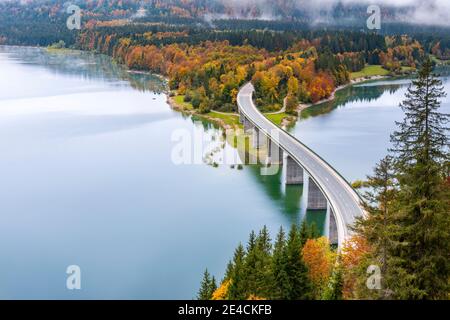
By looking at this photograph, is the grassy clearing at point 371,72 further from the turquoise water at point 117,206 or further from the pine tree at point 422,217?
the pine tree at point 422,217

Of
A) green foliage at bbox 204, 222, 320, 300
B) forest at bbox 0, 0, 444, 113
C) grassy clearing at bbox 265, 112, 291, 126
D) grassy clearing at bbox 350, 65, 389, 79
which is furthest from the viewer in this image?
grassy clearing at bbox 350, 65, 389, 79

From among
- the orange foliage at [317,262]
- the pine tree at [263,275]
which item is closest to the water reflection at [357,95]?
the orange foliage at [317,262]

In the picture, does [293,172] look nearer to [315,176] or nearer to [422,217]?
[315,176]

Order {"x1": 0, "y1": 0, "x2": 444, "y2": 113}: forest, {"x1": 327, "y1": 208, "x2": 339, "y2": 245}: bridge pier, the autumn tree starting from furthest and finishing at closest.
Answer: {"x1": 0, "y1": 0, "x2": 444, "y2": 113}: forest → {"x1": 327, "y1": 208, "x2": 339, "y2": 245}: bridge pier → the autumn tree

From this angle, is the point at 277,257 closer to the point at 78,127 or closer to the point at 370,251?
the point at 370,251

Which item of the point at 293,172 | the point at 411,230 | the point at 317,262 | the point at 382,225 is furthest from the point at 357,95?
the point at 411,230

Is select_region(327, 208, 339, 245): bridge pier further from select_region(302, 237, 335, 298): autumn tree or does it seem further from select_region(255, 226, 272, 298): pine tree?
select_region(255, 226, 272, 298): pine tree

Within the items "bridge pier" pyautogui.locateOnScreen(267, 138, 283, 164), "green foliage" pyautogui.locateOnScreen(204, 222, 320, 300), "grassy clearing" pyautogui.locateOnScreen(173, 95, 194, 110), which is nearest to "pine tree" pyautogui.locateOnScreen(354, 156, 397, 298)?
"green foliage" pyautogui.locateOnScreen(204, 222, 320, 300)
